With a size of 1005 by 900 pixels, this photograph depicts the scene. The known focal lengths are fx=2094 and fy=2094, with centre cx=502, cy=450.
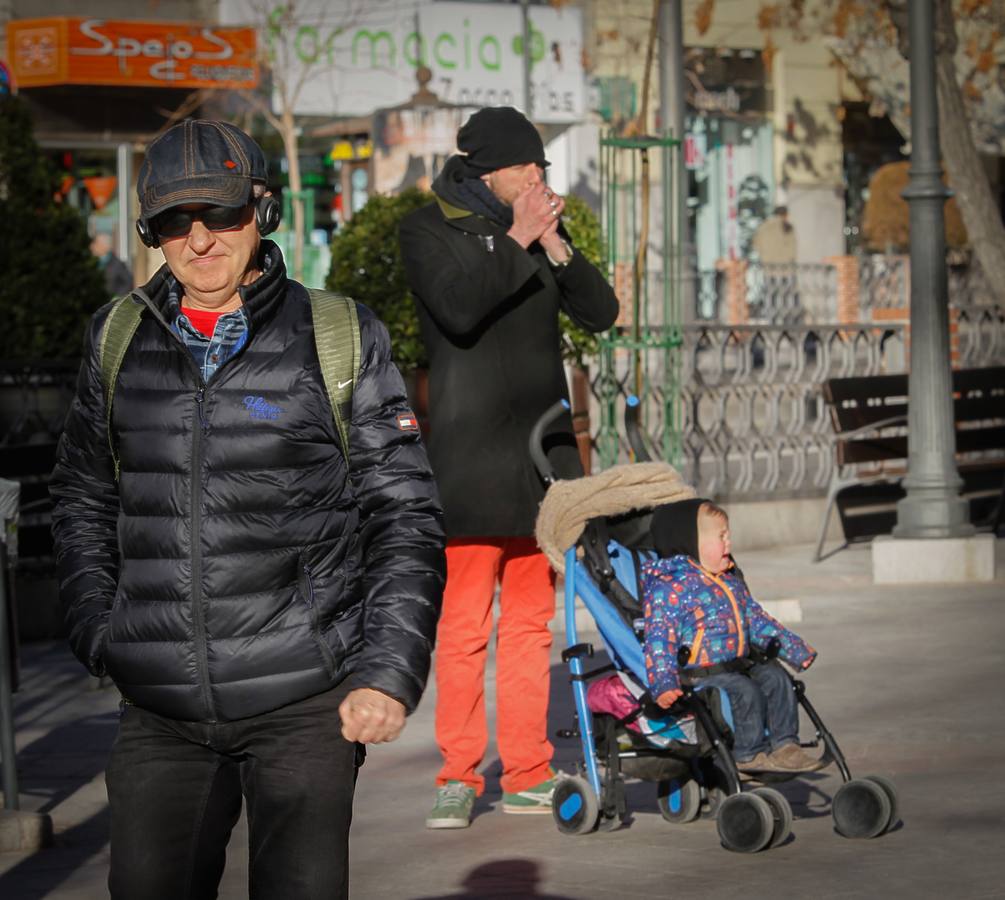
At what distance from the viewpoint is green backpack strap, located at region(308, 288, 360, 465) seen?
12.3ft

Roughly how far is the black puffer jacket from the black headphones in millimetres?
74

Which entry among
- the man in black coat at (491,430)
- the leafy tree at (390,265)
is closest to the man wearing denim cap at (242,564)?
the man in black coat at (491,430)

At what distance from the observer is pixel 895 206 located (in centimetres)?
3481

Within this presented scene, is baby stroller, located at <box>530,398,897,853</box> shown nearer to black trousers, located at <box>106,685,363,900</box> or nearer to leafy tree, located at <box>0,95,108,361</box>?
black trousers, located at <box>106,685,363,900</box>

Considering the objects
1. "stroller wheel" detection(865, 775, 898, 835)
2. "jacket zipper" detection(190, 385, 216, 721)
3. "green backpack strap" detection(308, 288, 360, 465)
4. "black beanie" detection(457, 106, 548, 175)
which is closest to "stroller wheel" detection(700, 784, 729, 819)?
"stroller wheel" detection(865, 775, 898, 835)

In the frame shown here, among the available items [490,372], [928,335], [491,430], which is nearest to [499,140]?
[490,372]

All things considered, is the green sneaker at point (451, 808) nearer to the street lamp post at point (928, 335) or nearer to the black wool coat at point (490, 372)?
the black wool coat at point (490, 372)

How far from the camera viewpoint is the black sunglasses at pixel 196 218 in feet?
12.2

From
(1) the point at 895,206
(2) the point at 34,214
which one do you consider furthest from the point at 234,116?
(2) the point at 34,214

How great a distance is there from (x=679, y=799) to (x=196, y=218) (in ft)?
11.0

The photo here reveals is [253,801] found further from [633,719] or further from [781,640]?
[781,640]

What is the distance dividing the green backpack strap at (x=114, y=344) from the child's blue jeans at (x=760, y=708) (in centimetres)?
282

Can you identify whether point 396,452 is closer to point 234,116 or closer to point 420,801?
point 420,801

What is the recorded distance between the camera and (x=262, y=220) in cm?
379
